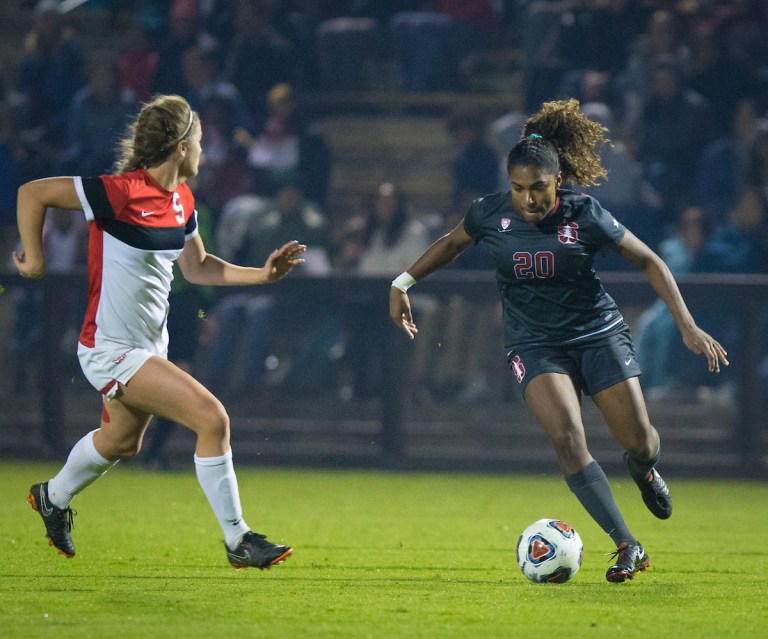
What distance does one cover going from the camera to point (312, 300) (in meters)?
12.0

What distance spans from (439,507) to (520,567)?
347cm

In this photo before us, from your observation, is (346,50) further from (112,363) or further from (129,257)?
(112,363)

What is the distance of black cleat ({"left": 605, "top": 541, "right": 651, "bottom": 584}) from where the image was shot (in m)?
5.89

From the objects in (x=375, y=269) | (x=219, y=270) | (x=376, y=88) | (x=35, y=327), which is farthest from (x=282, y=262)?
(x=376, y=88)

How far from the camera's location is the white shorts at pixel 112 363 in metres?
5.73

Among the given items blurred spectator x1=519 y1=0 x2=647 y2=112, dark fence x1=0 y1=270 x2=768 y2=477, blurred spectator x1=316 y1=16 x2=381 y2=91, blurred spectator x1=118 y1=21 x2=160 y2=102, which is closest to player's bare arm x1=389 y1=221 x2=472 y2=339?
dark fence x1=0 y1=270 x2=768 y2=477

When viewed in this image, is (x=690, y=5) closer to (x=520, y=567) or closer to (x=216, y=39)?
(x=216, y=39)

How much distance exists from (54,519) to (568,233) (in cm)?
275

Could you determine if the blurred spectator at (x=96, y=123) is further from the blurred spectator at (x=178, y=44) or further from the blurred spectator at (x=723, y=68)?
the blurred spectator at (x=723, y=68)

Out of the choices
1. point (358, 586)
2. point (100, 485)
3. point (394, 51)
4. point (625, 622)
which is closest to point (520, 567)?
point (358, 586)

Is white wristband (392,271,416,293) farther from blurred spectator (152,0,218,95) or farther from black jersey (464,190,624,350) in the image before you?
blurred spectator (152,0,218,95)

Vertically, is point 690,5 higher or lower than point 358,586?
higher

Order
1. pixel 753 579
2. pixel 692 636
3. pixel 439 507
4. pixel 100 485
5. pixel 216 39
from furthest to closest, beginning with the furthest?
pixel 216 39 → pixel 100 485 → pixel 439 507 → pixel 753 579 → pixel 692 636

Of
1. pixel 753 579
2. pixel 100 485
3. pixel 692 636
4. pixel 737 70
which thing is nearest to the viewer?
pixel 692 636
